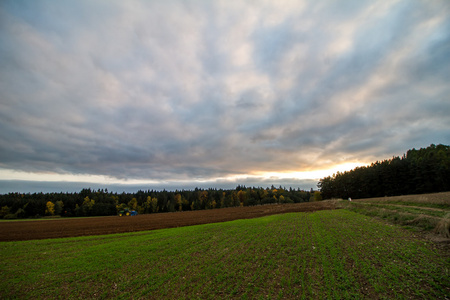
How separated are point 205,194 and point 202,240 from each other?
137468 mm

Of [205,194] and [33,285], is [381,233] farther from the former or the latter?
[205,194]

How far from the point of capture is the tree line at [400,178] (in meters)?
69.1

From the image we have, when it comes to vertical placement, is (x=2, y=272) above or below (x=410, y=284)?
below

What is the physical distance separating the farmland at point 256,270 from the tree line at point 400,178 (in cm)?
7544

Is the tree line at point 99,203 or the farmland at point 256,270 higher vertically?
the farmland at point 256,270

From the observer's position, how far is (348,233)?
21.1m

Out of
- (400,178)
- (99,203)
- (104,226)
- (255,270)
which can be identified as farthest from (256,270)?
(99,203)

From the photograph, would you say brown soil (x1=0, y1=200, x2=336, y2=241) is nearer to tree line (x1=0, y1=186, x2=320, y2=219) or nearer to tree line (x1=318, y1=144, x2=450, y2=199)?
tree line (x1=318, y1=144, x2=450, y2=199)

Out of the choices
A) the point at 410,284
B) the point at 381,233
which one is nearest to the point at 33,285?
the point at 410,284

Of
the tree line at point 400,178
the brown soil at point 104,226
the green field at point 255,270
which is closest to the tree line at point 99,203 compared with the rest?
the tree line at point 400,178

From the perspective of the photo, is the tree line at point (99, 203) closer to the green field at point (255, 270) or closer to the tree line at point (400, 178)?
the tree line at point (400, 178)

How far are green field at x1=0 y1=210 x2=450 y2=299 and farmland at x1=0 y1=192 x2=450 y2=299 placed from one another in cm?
5

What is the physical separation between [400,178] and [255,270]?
100.0 metres

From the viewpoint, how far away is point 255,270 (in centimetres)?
1339
